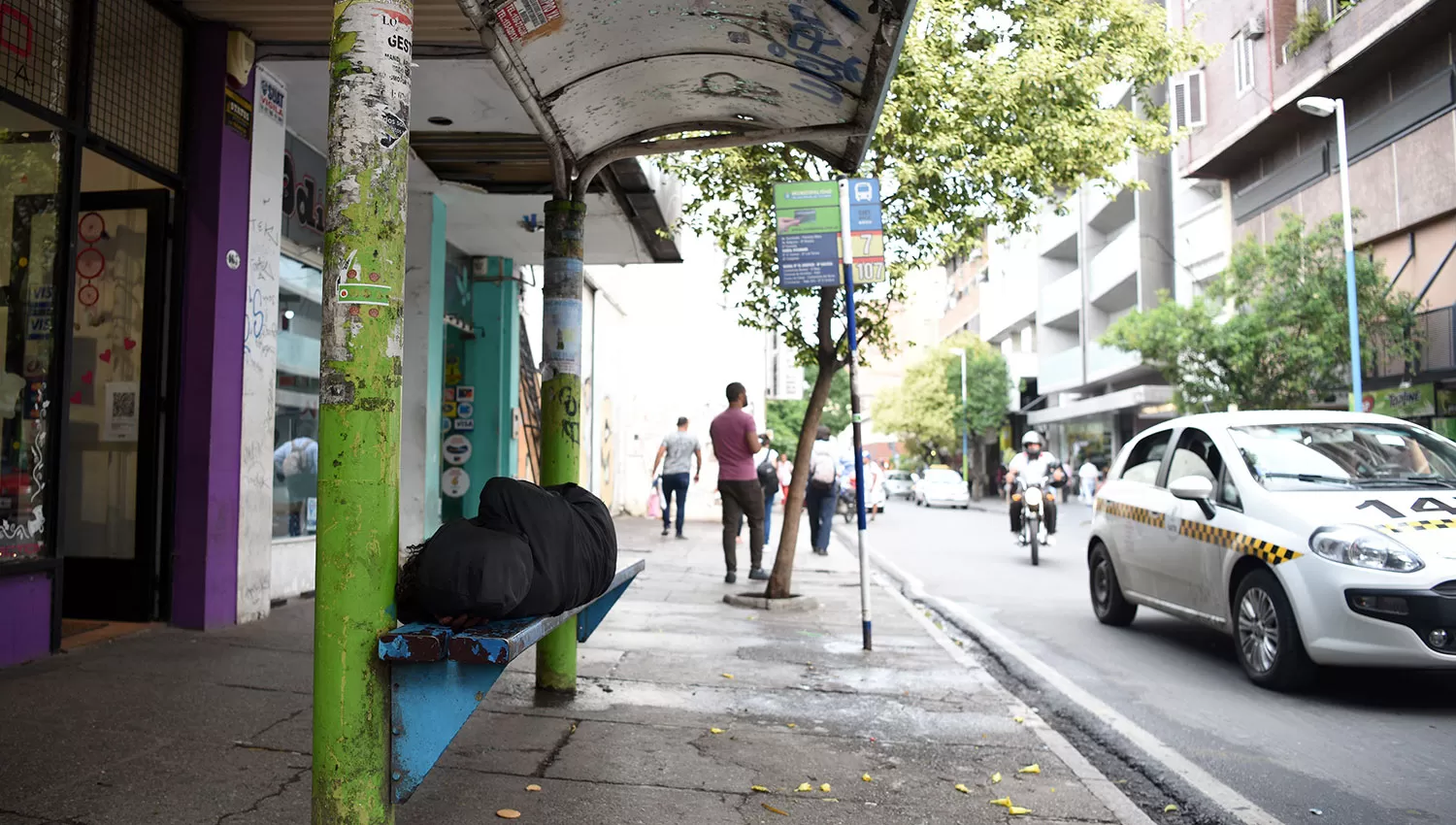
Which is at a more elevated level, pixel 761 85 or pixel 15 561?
pixel 761 85

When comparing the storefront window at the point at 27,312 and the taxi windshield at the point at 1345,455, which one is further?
the taxi windshield at the point at 1345,455

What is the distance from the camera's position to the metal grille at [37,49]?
4934mm

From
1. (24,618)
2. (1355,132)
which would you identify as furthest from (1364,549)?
(1355,132)

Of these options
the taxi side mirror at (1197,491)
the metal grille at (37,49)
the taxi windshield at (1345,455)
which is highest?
the metal grille at (37,49)

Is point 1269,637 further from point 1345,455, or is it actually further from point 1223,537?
point 1345,455

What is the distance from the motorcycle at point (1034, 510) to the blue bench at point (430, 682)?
12074 millimetres

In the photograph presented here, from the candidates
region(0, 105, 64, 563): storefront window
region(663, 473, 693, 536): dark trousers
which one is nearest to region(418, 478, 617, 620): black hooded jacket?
region(0, 105, 64, 563): storefront window

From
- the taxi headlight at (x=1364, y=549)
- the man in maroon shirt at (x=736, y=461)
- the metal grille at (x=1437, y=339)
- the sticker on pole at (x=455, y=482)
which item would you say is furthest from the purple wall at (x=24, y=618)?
the metal grille at (x=1437, y=339)

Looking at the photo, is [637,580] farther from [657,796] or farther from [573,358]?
[657,796]

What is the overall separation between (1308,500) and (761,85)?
12.8 feet

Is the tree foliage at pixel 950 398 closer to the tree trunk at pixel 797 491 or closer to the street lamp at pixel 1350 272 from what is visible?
the street lamp at pixel 1350 272

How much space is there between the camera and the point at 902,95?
8.62 m

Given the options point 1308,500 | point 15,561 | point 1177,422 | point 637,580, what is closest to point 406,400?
point 637,580

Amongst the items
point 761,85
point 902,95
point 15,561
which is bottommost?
point 15,561
